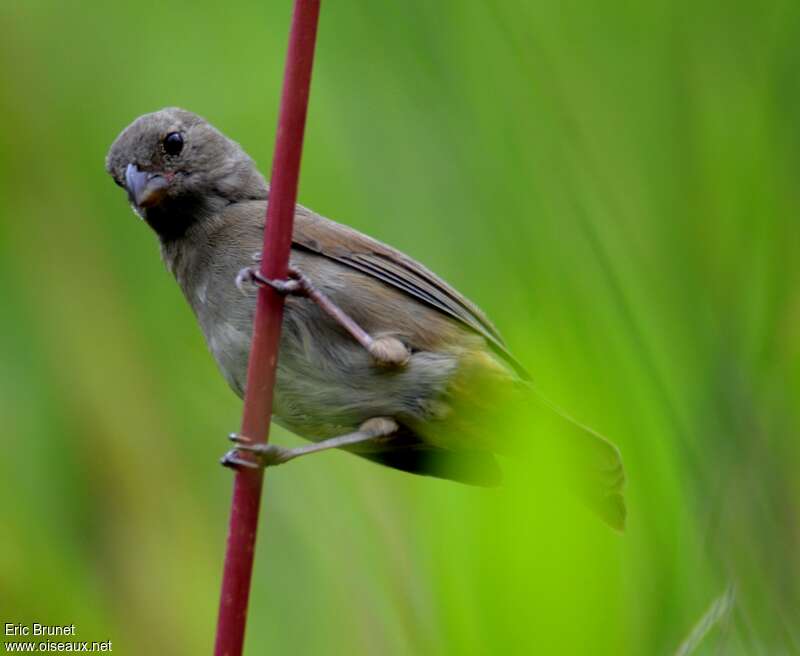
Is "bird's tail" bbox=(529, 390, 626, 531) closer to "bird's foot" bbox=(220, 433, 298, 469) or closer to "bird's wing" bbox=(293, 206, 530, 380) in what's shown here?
"bird's foot" bbox=(220, 433, 298, 469)

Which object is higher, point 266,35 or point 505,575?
point 266,35

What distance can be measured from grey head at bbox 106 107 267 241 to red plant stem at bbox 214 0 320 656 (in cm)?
155

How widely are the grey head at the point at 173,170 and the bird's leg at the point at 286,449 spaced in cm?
76

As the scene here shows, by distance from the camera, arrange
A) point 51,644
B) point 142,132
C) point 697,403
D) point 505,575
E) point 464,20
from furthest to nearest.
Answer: point 142,132 < point 51,644 < point 464,20 < point 697,403 < point 505,575

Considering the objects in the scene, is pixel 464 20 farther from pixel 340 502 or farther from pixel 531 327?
pixel 340 502

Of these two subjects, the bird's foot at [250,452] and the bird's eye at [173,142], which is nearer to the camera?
the bird's foot at [250,452]

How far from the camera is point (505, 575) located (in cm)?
52

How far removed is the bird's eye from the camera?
2.88m

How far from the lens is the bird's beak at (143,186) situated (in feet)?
9.13

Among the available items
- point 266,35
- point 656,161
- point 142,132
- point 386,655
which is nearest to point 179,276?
point 142,132

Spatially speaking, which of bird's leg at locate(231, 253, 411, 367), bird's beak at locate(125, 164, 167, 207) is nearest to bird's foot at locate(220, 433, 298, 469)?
bird's leg at locate(231, 253, 411, 367)

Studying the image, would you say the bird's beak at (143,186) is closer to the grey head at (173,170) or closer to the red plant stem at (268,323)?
the grey head at (173,170)

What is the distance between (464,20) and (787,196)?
0.29 meters

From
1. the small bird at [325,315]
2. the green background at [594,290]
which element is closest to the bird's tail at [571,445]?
the green background at [594,290]
